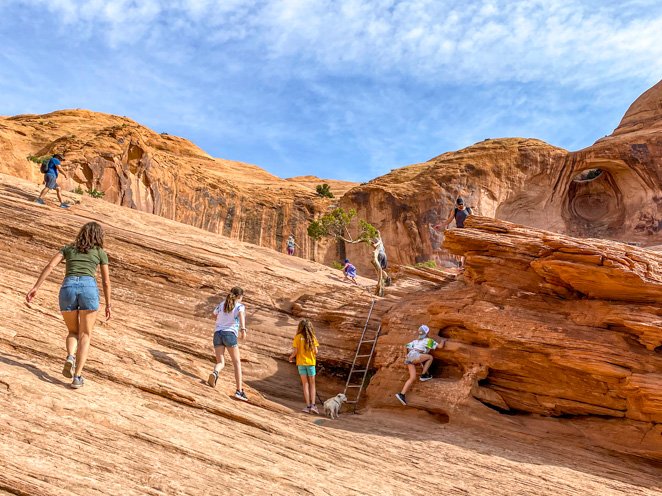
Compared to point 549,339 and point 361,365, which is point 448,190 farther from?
point 549,339

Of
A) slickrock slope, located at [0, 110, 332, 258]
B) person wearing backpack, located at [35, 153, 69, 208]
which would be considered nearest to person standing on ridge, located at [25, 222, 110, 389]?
person wearing backpack, located at [35, 153, 69, 208]

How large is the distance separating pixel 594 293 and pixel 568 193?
32.9 m

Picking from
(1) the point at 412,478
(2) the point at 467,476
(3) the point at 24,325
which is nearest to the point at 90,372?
(3) the point at 24,325

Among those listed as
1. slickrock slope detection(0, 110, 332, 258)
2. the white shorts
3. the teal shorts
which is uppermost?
slickrock slope detection(0, 110, 332, 258)

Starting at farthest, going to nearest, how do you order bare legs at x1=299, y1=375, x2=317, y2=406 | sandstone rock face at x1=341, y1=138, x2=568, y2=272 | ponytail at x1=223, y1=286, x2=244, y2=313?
sandstone rock face at x1=341, y1=138, x2=568, y2=272, bare legs at x1=299, y1=375, x2=317, y2=406, ponytail at x1=223, y1=286, x2=244, y2=313

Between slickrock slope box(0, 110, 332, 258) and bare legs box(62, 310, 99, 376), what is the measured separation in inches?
962

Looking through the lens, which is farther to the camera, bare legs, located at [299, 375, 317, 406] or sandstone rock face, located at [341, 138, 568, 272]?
sandstone rock face, located at [341, 138, 568, 272]

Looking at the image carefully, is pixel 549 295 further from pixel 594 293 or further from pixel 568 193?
pixel 568 193

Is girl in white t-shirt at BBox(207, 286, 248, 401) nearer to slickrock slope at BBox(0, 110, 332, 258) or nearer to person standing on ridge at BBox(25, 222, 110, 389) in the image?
person standing on ridge at BBox(25, 222, 110, 389)

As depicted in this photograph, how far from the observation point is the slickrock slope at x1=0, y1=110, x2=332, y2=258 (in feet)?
106

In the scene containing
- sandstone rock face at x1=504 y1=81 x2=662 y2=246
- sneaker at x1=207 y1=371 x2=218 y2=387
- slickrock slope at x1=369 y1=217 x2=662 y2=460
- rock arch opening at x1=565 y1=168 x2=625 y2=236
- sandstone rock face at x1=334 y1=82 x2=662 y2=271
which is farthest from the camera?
rock arch opening at x1=565 y1=168 x2=625 y2=236

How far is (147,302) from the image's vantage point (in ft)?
44.2

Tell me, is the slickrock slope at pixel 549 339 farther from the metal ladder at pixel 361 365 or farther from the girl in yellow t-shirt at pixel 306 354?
the girl in yellow t-shirt at pixel 306 354

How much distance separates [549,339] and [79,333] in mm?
9569
